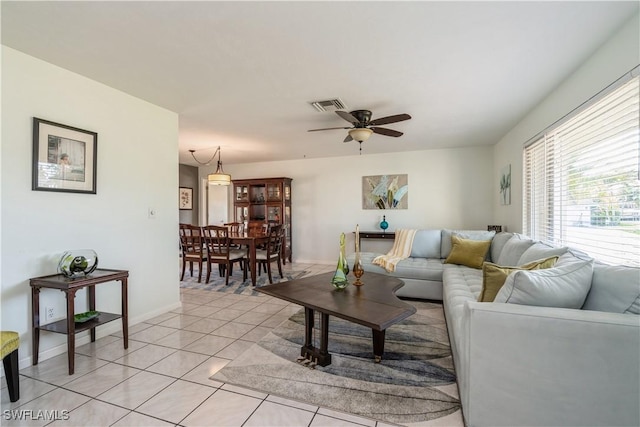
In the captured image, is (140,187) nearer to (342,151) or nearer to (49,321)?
(49,321)

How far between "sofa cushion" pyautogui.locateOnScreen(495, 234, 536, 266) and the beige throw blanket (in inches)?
47.6

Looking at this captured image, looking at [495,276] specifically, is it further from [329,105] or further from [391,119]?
[329,105]

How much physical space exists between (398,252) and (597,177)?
254 cm

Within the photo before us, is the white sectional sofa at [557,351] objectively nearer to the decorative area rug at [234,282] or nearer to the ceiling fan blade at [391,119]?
the ceiling fan blade at [391,119]

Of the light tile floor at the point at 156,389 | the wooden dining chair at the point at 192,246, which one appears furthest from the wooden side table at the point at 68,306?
the wooden dining chair at the point at 192,246

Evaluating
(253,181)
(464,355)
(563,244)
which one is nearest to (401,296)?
(563,244)

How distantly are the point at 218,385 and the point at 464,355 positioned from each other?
148cm

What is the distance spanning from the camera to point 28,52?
2.14 metres

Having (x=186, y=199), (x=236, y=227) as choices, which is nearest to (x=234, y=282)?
(x=236, y=227)

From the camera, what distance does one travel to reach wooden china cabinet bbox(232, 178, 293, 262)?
249 inches

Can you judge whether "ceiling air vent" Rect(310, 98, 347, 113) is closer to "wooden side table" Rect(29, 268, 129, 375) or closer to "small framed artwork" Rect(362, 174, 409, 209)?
"wooden side table" Rect(29, 268, 129, 375)

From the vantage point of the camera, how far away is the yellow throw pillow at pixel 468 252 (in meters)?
3.65

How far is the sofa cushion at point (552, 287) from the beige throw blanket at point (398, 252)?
228cm

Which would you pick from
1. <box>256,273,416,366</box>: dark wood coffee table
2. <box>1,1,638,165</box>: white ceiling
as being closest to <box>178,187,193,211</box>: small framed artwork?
<box>1,1,638,165</box>: white ceiling
